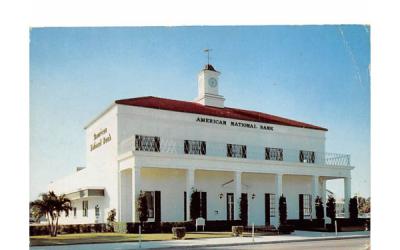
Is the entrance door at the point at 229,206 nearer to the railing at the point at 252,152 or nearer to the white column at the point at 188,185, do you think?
the railing at the point at 252,152

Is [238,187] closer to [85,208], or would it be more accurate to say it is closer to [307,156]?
[307,156]

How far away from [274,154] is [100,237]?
33.9 feet

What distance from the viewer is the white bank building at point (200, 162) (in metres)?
21.3

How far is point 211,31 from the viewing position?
1431cm

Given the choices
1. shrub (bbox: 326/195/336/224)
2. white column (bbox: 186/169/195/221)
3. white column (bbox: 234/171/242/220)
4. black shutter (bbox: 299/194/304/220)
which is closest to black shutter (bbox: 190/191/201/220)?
white column (bbox: 186/169/195/221)

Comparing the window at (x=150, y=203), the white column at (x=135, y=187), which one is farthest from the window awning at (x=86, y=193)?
the white column at (x=135, y=187)

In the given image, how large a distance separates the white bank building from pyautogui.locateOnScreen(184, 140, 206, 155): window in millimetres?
48

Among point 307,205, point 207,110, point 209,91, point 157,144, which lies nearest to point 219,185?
point 207,110

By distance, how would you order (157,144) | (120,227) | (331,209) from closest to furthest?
1. (120,227)
2. (157,144)
3. (331,209)

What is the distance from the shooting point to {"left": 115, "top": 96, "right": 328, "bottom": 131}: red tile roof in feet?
68.9

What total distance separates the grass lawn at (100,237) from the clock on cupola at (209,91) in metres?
5.92

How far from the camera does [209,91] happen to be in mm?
24047

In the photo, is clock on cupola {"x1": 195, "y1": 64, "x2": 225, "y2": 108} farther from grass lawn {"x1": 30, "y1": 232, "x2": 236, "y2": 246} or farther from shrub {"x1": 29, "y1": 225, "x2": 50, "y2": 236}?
shrub {"x1": 29, "y1": 225, "x2": 50, "y2": 236}
